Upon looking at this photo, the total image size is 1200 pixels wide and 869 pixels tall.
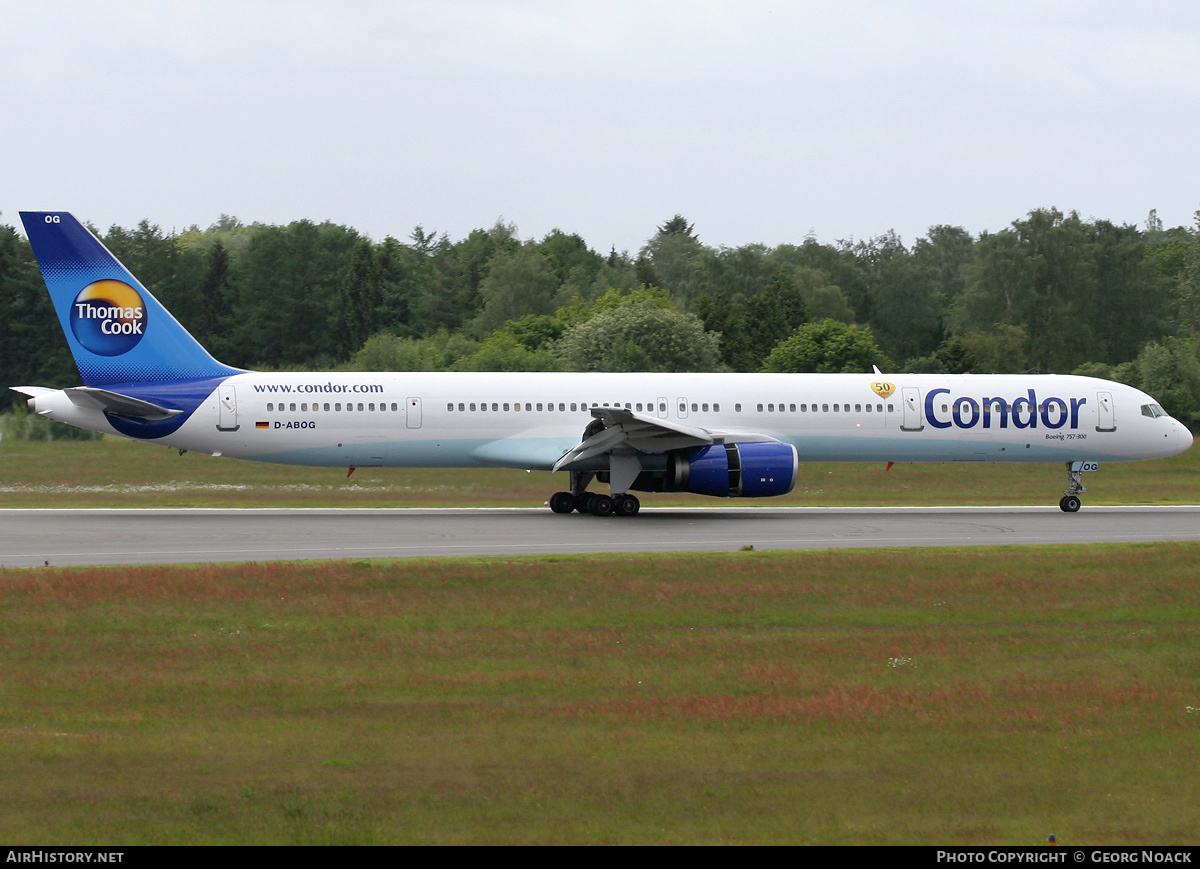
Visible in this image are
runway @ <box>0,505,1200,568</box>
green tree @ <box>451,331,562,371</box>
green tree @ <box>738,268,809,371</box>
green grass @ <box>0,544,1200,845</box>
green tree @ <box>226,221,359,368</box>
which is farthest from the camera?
green tree @ <box>226,221,359,368</box>

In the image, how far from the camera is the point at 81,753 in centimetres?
1033

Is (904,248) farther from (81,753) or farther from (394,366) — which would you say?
(81,753)

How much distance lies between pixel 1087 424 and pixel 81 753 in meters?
26.8

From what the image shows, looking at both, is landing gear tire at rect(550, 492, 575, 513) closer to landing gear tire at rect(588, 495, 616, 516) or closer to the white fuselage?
landing gear tire at rect(588, 495, 616, 516)

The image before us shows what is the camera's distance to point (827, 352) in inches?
2275

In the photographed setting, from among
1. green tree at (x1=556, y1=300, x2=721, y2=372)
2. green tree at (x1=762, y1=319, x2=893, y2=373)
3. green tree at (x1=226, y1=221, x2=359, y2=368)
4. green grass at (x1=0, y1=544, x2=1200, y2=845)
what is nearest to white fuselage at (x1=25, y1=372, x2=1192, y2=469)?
green grass at (x1=0, y1=544, x2=1200, y2=845)

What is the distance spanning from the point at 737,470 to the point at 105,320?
14.6 meters

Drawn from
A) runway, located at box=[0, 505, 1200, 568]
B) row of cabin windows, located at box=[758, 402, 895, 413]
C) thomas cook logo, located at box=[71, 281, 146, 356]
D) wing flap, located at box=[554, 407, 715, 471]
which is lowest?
runway, located at box=[0, 505, 1200, 568]

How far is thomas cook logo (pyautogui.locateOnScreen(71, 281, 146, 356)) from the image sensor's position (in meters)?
28.6

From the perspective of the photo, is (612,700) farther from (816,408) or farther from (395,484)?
(395,484)

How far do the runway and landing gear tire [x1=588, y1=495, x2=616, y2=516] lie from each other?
1.16ft

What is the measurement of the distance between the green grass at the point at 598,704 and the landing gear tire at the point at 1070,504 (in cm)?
1125

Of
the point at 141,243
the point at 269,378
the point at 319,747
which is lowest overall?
the point at 319,747

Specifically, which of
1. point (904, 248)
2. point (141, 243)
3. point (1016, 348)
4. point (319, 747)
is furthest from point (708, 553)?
point (904, 248)
